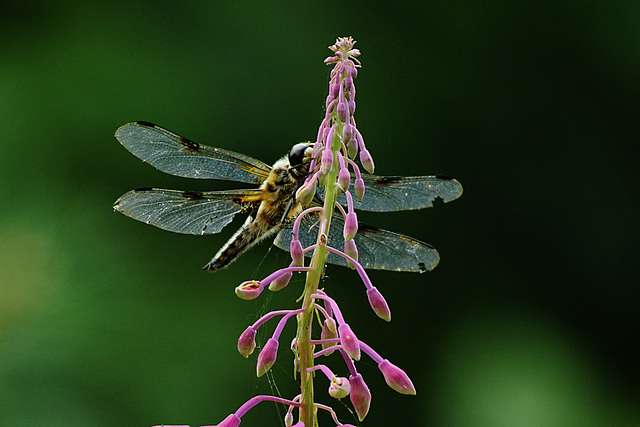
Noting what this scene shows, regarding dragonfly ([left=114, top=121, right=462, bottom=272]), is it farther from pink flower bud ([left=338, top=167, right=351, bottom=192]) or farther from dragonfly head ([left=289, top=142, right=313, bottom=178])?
pink flower bud ([left=338, top=167, right=351, bottom=192])

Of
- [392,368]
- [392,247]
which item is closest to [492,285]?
[392,247]

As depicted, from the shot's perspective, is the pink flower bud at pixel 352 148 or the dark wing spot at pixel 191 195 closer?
the pink flower bud at pixel 352 148

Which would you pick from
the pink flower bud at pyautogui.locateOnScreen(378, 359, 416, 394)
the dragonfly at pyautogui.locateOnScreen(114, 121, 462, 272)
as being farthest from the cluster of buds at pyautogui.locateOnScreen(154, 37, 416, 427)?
the dragonfly at pyautogui.locateOnScreen(114, 121, 462, 272)

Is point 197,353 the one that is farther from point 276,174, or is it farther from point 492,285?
point 276,174

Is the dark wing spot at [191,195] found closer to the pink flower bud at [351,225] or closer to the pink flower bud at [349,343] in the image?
the pink flower bud at [351,225]

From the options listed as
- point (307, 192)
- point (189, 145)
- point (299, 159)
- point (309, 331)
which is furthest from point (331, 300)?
point (189, 145)

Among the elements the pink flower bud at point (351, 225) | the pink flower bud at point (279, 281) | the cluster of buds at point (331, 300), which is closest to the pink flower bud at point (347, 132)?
the cluster of buds at point (331, 300)
